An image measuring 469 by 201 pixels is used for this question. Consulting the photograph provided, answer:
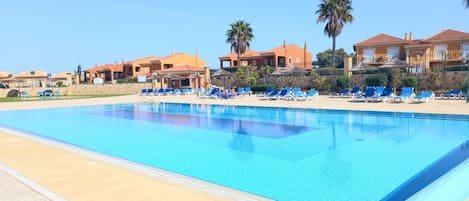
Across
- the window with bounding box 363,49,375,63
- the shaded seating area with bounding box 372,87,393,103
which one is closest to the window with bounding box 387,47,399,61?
the window with bounding box 363,49,375,63

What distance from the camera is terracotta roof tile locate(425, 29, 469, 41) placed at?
2832 cm

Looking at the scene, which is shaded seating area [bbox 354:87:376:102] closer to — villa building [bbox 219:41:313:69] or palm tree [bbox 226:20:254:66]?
palm tree [bbox 226:20:254:66]

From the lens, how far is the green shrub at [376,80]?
20.4m

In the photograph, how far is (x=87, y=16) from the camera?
25.8 m

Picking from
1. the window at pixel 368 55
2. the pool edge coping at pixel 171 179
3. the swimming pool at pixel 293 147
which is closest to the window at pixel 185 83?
the window at pixel 368 55

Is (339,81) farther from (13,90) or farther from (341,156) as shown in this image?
(13,90)

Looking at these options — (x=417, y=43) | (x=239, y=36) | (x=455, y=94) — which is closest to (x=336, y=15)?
(x=417, y=43)

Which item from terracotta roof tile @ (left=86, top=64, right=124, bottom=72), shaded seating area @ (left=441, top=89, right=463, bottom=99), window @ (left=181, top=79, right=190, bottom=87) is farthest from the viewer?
terracotta roof tile @ (left=86, top=64, right=124, bottom=72)

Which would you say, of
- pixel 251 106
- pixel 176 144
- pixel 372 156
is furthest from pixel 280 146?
pixel 251 106

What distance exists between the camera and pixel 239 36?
35.5 metres

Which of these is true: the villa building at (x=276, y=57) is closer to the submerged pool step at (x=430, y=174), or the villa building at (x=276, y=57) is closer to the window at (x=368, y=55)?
the window at (x=368, y=55)

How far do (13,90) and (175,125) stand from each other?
3318 centimetres

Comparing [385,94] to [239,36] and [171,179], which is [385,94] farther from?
[239,36]

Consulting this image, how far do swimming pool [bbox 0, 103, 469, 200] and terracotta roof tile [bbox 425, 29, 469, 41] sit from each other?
2173cm
